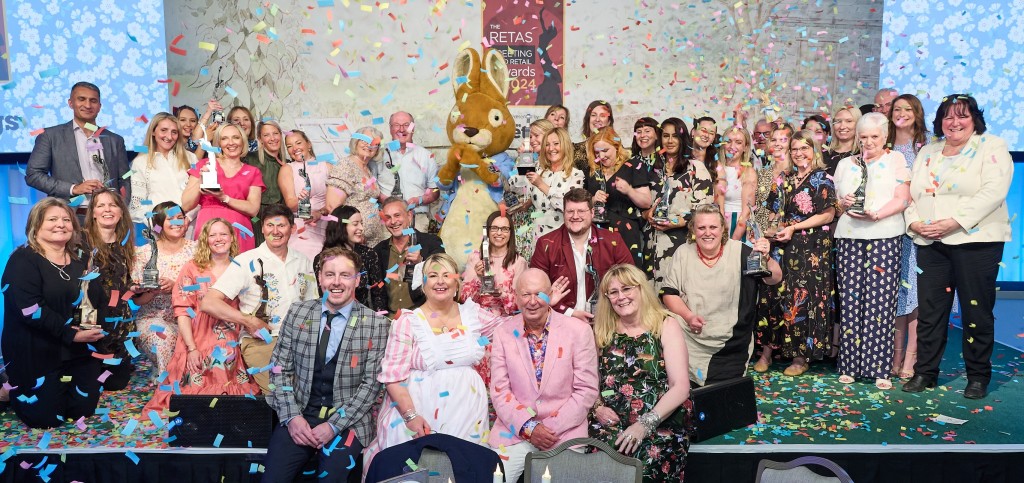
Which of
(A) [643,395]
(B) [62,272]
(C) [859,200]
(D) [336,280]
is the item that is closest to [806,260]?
(C) [859,200]

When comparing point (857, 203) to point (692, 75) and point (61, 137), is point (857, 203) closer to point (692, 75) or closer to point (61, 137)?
point (692, 75)

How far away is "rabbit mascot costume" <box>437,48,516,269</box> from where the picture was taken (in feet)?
17.0

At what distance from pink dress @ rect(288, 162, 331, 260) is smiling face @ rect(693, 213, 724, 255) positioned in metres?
2.03

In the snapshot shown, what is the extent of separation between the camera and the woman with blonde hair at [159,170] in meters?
4.95

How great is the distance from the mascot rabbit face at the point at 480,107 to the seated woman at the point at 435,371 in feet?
6.12

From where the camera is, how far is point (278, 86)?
22.5ft

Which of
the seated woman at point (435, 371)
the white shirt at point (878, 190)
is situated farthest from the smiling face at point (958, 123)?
the seated woman at point (435, 371)

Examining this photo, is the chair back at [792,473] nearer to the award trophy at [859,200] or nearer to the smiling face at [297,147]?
the award trophy at [859,200]

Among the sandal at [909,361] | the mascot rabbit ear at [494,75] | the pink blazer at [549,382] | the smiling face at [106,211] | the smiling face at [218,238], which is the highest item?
the mascot rabbit ear at [494,75]

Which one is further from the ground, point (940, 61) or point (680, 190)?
point (940, 61)

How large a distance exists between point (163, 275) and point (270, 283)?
67 centimetres

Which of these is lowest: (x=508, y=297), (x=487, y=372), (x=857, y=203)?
(x=487, y=372)

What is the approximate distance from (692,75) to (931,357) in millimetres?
3293

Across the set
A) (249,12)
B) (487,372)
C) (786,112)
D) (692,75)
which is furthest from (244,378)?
(786,112)
